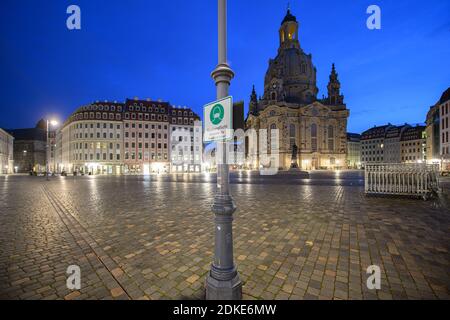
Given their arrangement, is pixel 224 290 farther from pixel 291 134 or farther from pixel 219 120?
pixel 291 134

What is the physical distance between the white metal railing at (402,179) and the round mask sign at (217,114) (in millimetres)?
10737

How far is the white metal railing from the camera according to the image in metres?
9.55

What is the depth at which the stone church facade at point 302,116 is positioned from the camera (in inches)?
2662

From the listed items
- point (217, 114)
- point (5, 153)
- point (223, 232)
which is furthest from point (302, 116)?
point (5, 153)

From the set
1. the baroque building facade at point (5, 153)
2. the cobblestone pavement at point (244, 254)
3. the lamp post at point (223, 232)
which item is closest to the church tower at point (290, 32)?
the cobblestone pavement at point (244, 254)

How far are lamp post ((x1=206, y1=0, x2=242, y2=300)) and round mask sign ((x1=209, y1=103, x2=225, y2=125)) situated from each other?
0.19 meters

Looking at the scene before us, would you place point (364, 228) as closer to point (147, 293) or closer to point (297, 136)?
point (147, 293)

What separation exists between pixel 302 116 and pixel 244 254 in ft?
234

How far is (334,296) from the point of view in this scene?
8.98 ft

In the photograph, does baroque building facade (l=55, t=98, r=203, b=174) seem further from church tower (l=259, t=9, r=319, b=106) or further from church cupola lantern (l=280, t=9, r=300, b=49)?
church cupola lantern (l=280, t=9, r=300, b=49)

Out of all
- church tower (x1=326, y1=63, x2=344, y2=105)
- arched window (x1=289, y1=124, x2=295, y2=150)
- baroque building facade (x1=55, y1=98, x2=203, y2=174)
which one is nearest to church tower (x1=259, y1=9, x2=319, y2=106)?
church tower (x1=326, y1=63, x2=344, y2=105)

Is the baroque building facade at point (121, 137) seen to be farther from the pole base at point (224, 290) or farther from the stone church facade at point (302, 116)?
the pole base at point (224, 290)
